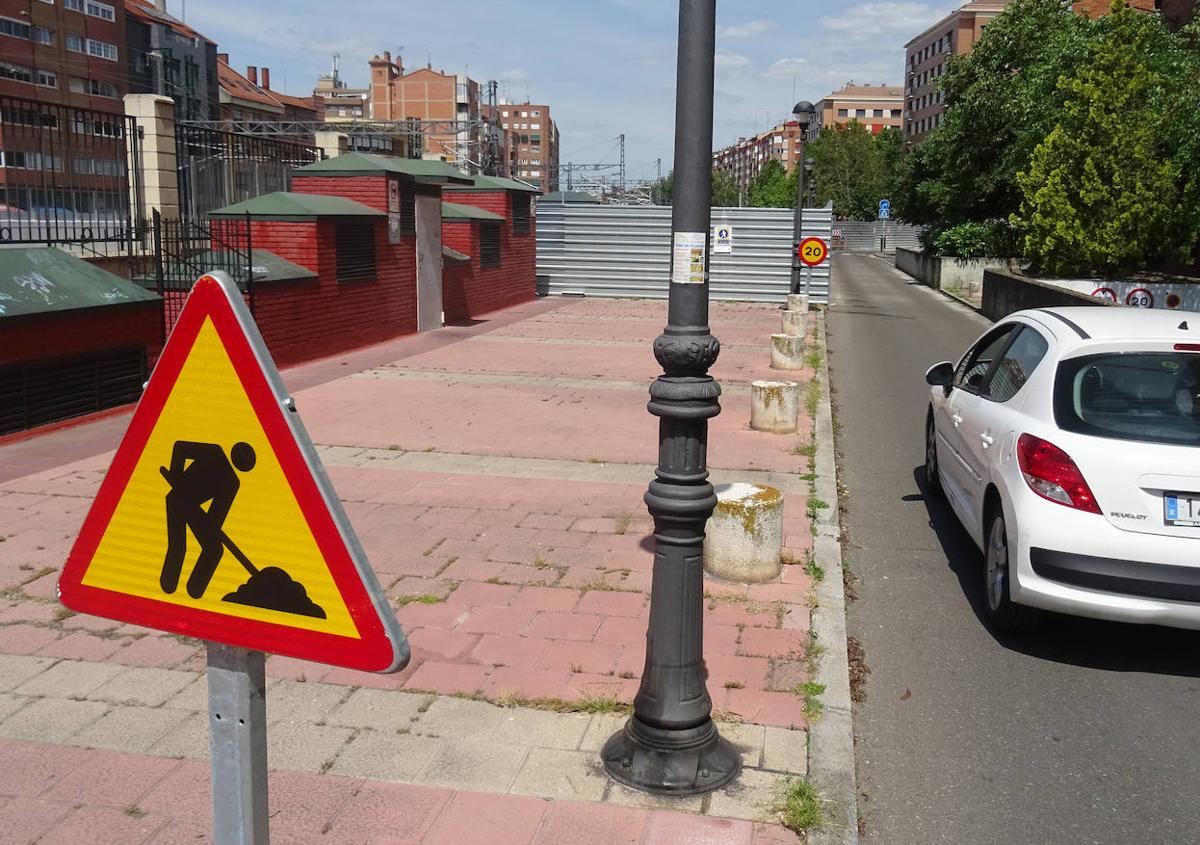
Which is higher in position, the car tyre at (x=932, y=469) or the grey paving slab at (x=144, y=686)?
the car tyre at (x=932, y=469)

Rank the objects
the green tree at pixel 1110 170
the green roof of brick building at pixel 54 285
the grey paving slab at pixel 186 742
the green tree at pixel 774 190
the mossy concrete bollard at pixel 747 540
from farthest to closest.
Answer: the green tree at pixel 774 190 < the green tree at pixel 1110 170 < the green roof of brick building at pixel 54 285 < the mossy concrete bollard at pixel 747 540 < the grey paving slab at pixel 186 742

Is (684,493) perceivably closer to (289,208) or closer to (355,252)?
(289,208)

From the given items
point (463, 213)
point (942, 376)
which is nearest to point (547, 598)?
point (942, 376)

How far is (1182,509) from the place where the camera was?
16.7 ft

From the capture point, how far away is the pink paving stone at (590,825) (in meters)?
3.72

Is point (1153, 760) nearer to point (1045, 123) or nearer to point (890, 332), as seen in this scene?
point (890, 332)

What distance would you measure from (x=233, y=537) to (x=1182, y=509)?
4.56 metres

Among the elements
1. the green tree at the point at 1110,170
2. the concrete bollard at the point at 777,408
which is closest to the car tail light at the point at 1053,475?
the concrete bollard at the point at 777,408

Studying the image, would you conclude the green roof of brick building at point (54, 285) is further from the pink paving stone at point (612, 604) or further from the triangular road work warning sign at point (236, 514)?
the triangular road work warning sign at point (236, 514)

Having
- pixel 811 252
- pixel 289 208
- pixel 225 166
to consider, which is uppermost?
pixel 225 166

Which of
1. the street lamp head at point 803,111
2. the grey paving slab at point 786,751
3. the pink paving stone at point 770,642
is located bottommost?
the grey paving slab at point 786,751

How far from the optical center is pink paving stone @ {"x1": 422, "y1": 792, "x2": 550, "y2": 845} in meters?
3.72

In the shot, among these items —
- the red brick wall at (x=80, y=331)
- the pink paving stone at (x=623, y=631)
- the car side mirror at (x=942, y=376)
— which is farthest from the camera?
the red brick wall at (x=80, y=331)

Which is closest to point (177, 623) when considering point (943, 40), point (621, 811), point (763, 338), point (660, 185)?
point (621, 811)
